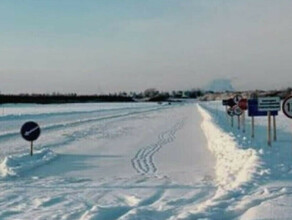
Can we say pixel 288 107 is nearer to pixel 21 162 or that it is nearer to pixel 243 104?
pixel 21 162

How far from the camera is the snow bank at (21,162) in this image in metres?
11.9

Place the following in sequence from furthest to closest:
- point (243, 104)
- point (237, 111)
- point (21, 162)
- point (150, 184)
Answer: point (237, 111) < point (243, 104) < point (21, 162) < point (150, 184)

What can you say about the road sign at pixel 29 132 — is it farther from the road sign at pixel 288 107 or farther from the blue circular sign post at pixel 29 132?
the road sign at pixel 288 107

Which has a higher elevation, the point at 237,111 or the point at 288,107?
the point at 288,107

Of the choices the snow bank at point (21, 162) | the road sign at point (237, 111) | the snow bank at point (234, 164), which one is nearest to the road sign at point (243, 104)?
the road sign at point (237, 111)

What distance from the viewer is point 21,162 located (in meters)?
13.2

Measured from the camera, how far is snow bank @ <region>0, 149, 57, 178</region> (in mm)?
11914

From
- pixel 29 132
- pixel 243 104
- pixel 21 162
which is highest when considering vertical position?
pixel 243 104

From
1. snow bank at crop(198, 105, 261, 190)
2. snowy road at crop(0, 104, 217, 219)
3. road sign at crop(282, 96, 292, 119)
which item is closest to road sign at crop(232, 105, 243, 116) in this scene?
snowy road at crop(0, 104, 217, 219)

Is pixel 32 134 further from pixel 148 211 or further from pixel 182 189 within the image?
pixel 148 211

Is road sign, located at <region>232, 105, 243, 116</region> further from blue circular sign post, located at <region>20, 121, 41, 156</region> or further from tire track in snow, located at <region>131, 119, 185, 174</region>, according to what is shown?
blue circular sign post, located at <region>20, 121, 41, 156</region>

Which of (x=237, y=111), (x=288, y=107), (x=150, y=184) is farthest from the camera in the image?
(x=237, y=111)

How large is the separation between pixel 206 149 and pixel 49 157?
5.30 metres

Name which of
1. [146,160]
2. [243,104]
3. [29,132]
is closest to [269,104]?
[146,160]
